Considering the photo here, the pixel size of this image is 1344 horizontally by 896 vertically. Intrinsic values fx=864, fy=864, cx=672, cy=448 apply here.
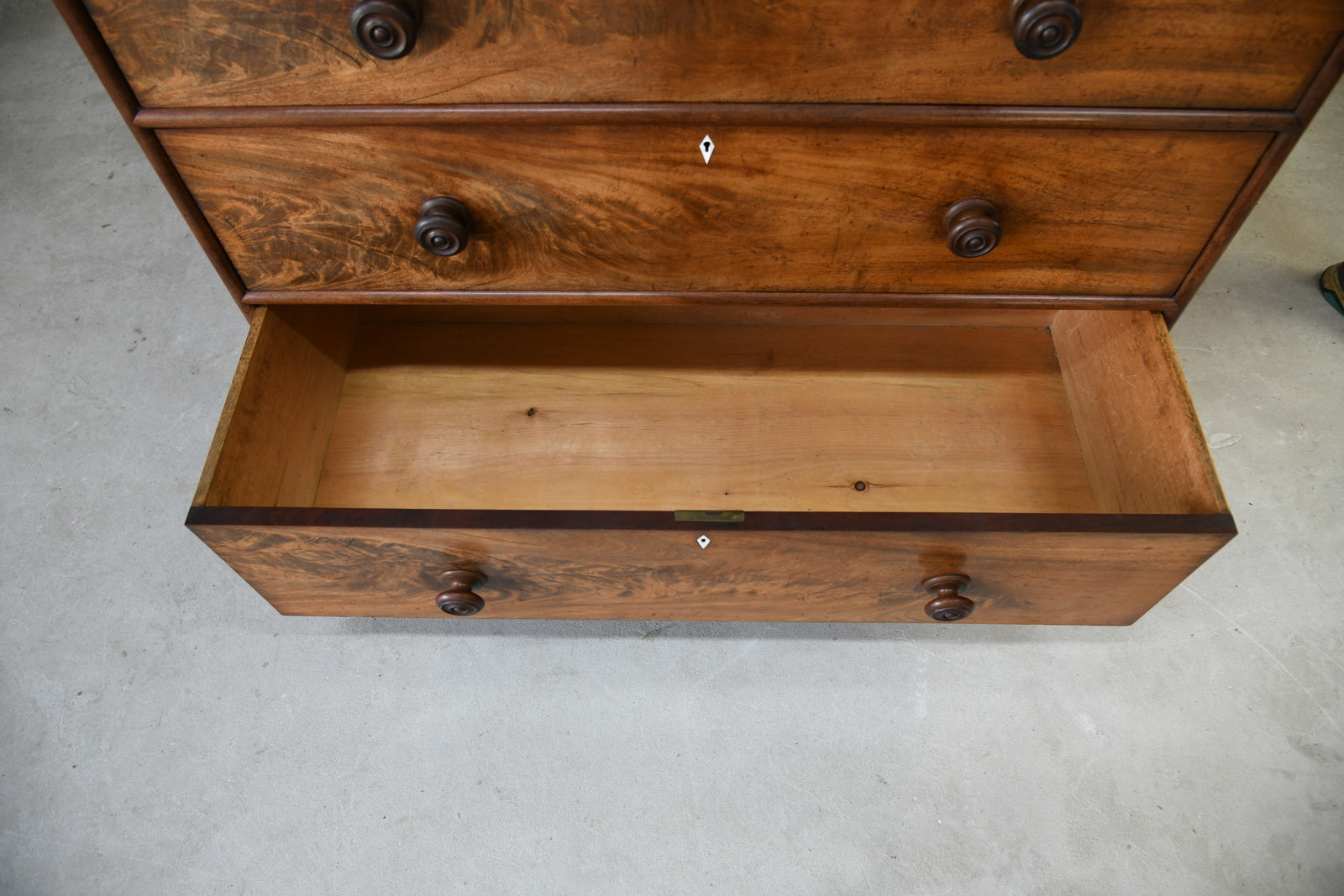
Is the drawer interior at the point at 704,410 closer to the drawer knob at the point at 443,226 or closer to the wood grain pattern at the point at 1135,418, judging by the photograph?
the wood grain pattern at the point at 1135,418

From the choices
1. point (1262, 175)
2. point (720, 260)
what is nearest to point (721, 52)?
point (720, 260)

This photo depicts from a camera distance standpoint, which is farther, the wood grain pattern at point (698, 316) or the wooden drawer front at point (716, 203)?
the wood grain pattern at point (698, 316)

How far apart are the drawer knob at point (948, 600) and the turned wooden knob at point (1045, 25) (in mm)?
481

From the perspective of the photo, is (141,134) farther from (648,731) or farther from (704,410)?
(648,731)

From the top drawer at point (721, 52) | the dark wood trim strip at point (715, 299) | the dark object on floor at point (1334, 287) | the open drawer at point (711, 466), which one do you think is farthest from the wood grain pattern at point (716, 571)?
the dark object on floor at point (1334, 287)

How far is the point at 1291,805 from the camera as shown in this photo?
1014mm

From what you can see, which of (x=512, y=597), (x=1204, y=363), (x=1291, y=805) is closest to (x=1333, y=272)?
(x=1204, y=363)

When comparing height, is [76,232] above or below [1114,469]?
Answer: above

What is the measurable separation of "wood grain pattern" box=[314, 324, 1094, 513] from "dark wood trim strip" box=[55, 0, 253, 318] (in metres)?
0.24

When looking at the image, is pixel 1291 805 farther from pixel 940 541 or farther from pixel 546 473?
pixel 546 473

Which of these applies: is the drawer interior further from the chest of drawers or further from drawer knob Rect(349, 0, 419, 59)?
drawer knob Rect(349, 0, 419, 59)

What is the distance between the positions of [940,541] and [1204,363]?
83cm

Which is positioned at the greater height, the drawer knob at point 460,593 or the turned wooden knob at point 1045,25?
the turned wooden knob at point 1045,25

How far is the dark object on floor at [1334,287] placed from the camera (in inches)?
54.4
